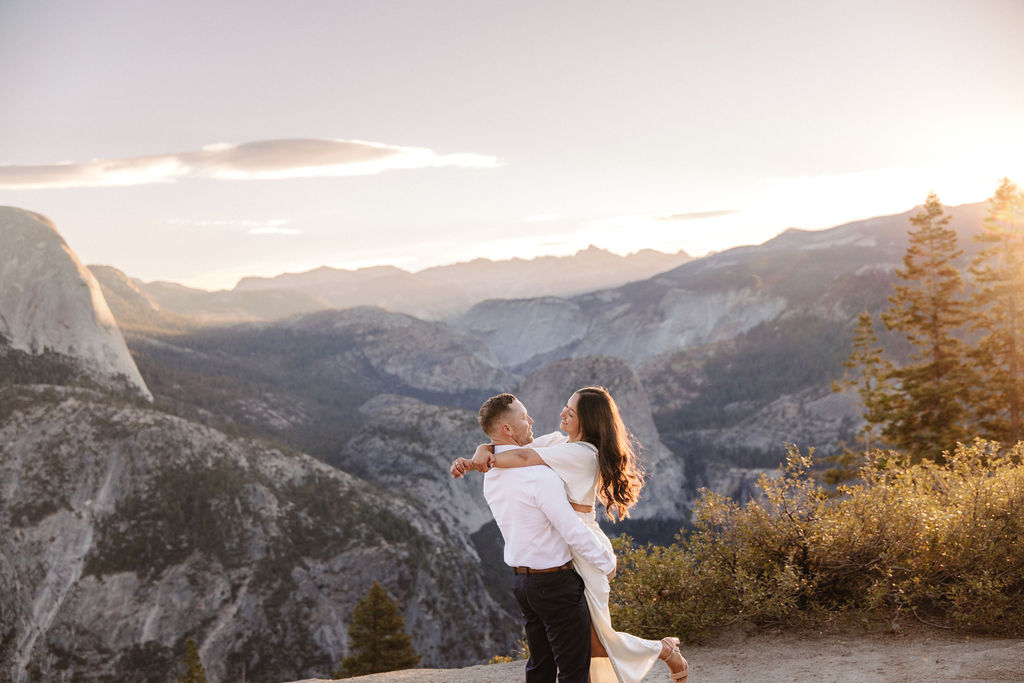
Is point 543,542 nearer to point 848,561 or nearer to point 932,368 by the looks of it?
point 848,561

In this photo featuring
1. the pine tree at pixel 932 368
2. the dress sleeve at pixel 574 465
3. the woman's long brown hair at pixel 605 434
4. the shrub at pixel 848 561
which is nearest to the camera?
the dress sleeve at pixel 574 465

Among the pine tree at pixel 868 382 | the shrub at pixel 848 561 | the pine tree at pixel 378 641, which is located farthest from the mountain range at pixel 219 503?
the shrub at pixel 848 561

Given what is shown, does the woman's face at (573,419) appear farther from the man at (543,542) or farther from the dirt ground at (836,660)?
the dirt ground at (836,660)

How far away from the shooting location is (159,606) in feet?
141

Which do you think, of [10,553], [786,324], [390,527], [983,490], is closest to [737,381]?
[786,324]

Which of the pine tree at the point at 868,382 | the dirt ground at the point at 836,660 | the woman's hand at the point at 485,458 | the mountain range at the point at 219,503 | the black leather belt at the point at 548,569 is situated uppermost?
the woman's hand at the point at 485,458

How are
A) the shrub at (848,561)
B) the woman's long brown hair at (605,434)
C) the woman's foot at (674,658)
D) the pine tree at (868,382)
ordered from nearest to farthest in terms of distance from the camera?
Result: the woman's long brown hair at (605,434), the woman's foot at (674,658), the shrub at (848,561), the pine tree at (868,382)

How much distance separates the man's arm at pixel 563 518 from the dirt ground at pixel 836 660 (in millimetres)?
4433

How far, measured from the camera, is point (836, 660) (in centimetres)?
830

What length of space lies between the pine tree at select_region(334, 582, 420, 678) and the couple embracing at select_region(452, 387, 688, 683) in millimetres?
26758

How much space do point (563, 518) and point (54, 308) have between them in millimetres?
82062

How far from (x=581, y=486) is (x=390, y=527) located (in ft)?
180

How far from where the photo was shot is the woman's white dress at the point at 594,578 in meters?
5.17

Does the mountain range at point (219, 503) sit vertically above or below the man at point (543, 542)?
below
